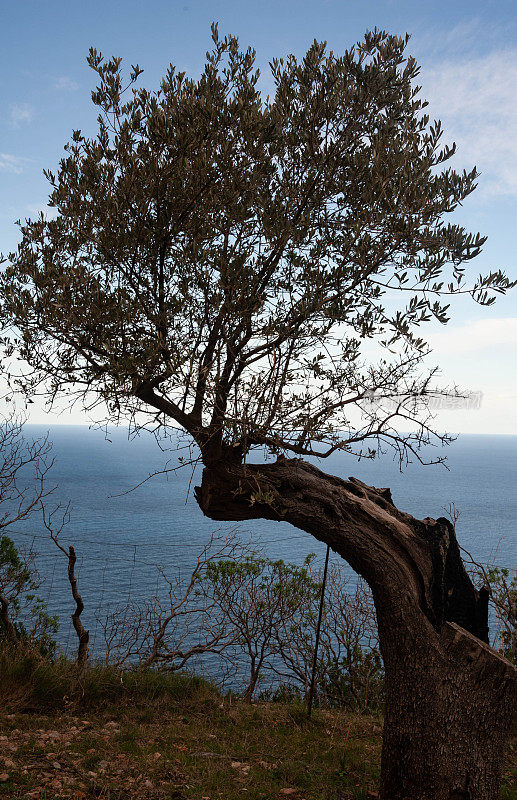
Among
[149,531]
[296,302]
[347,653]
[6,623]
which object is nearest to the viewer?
[296,302]

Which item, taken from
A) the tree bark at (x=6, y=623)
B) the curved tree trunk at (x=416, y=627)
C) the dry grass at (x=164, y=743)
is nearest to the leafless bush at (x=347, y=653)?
the dry grass at (x=164, y=743)

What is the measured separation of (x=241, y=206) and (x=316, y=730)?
313 inches

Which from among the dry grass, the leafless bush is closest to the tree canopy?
the dry grass

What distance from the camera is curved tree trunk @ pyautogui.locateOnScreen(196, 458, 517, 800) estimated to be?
20.7 feet

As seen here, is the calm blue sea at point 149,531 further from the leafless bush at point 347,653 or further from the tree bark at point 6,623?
the tree bark at point 6,623

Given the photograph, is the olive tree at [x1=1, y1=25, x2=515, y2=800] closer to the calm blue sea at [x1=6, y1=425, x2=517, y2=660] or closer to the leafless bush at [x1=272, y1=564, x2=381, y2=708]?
the calm blue sea at [x1=6, y1=425, x2=517, y2=660]

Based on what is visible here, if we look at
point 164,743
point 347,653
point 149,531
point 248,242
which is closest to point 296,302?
point 248,242

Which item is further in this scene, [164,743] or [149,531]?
[149,531]

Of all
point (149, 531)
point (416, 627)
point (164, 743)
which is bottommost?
point (149, 531)

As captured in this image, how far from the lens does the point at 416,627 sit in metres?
6.51

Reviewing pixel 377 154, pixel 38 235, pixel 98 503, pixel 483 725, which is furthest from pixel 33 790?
pixel 98 503

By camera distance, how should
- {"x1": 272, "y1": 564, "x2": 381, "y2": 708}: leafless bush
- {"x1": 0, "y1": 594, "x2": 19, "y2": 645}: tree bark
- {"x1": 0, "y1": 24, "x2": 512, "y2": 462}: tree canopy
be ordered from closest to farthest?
{"x1": 0, "y1": 24, "x2": 512, "y2": 462}: tree canopy, {"x1": 0, "y1": 594, "x2": 19, "y2": 645}: tree bark, {"x1": 272, "y1": 564, "x2": 381, "y2": 708}: leafless bush

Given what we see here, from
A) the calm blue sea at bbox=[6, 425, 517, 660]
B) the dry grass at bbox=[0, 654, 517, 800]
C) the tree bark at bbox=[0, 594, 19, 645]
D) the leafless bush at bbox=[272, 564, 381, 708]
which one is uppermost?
the tree bark at bbox=[0, 594, 19, 645]

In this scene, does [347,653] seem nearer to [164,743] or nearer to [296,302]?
[164,743]
